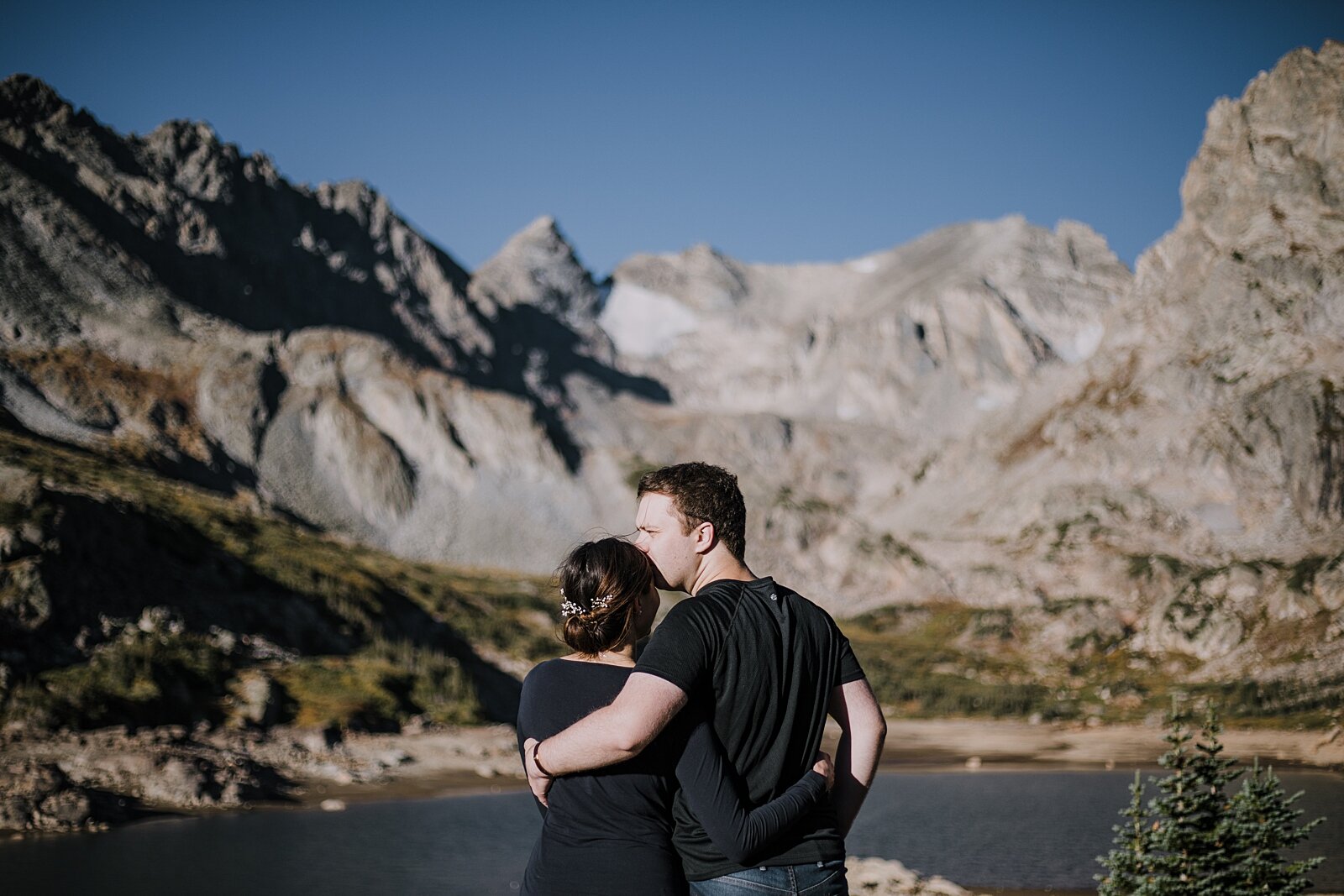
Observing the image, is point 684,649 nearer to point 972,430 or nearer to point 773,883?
point 773,883

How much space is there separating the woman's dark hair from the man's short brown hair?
0.33 meters

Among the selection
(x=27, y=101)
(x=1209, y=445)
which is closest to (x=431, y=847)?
(x=1209, y=445)

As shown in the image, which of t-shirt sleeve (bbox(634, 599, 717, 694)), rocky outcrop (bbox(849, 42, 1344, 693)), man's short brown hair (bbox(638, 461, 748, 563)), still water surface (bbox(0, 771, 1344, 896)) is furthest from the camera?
rocky outcrop (bbox(849, 42, 1344, 693))

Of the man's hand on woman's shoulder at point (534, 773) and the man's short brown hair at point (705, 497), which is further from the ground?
the man's short brown hair at point (705, 497)

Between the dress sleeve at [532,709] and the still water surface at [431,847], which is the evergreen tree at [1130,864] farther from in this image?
the still water surface at [431,847]

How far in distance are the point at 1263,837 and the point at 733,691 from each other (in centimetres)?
1489

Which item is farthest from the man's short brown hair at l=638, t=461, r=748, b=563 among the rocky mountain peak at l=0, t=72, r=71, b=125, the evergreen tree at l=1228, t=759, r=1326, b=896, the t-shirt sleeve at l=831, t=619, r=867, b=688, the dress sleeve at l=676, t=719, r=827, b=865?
the rocky mountain peak at l=0, t=72, r=71, b=125

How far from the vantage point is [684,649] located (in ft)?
16.0

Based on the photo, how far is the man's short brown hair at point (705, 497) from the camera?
213 inches

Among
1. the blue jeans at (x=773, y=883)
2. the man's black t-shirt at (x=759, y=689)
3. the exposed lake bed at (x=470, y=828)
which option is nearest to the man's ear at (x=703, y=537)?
the man's black t-shirt at (x=759, y=689)

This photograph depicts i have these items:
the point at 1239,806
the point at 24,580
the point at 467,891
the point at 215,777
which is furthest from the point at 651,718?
the point at 24,580

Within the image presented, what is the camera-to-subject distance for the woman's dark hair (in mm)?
5207

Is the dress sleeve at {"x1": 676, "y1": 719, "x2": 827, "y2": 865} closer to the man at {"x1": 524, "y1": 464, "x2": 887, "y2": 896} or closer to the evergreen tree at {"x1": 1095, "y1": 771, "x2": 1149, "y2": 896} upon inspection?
the man at {"x1": 524, "y1": 464, "x2": 887, "y2": 896}

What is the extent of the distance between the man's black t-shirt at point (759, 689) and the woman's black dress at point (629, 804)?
0.09 meters
